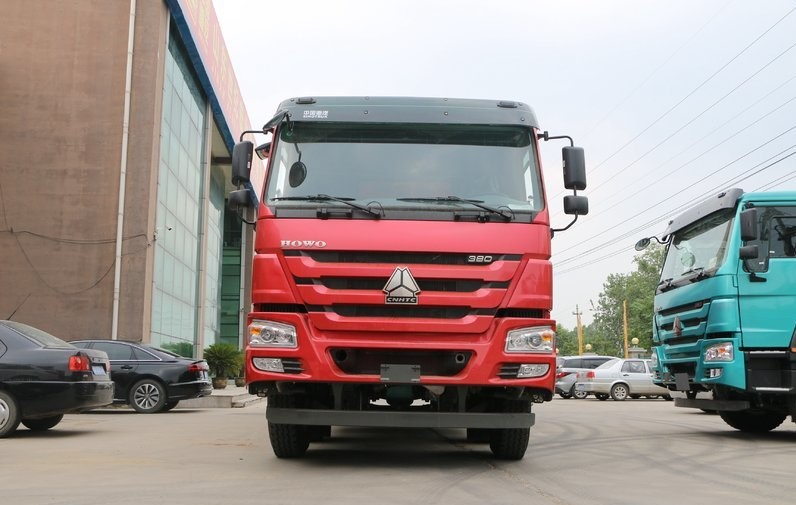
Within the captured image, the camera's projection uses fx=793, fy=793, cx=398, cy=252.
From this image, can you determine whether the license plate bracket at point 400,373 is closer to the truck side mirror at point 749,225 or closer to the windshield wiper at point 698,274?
the truck side mirror at point 749,225

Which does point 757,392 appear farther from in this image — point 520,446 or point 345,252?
point 345,252

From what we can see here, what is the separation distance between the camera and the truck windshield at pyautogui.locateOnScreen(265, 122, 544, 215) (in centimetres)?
719

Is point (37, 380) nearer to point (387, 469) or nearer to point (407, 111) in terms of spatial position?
point (387, 469)

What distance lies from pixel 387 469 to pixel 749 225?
560 centimetres

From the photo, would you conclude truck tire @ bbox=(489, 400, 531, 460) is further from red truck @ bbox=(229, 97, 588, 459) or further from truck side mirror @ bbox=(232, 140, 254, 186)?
truck side mirror @ bbox=(232, 140, 254, 186)

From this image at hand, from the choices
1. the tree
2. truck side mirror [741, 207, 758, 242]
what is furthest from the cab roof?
the tree

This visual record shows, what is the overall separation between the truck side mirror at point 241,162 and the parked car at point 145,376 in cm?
856

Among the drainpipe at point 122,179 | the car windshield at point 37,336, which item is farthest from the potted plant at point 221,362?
the car windshield at point 37,336

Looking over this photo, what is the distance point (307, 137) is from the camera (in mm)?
7551

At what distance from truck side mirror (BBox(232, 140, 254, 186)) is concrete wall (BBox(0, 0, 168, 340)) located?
15.2 metres

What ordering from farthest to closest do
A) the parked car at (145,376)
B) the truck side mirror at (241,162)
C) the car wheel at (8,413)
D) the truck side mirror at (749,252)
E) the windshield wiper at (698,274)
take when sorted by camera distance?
1. the parked car at (145,376)
2. the windshield wiper at (698,274)
3. the truck side mirror at (749,252)
4. the car wheel at (8,413)
5. the truck side mirror at (241,162)

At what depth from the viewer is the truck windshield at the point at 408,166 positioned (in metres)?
7.19

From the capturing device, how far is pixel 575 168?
7645mm

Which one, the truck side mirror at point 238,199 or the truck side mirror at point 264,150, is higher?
the truck side mirror at point 264,150
